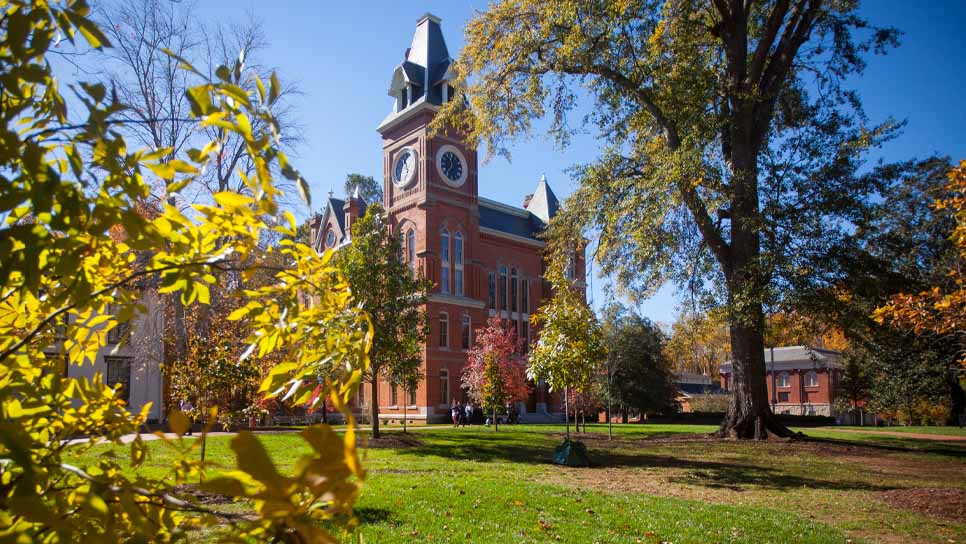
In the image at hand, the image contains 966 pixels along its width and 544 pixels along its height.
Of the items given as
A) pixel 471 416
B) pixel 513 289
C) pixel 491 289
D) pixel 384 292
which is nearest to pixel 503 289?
pixel 513 289

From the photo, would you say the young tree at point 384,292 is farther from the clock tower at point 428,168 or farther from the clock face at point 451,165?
the clock face at point 451,165

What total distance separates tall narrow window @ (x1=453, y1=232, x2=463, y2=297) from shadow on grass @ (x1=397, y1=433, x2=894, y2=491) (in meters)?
20.6

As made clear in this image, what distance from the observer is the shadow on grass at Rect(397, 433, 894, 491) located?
35.8ft

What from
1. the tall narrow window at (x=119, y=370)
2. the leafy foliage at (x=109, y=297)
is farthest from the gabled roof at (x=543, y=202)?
the leafy foliage at (x=109, y=297)

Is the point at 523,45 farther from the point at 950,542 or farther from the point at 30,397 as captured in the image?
the point at 30,397

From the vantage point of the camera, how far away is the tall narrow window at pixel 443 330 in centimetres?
3903

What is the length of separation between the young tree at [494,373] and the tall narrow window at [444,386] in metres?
1.28

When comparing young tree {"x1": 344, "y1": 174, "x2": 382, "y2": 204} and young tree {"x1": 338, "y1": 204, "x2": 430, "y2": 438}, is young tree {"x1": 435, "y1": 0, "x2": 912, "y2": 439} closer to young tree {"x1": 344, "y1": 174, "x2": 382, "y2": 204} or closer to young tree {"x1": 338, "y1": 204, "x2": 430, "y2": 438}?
young tree {"x1": 338, "y1": 204, "x2": 430, "y2": 438}

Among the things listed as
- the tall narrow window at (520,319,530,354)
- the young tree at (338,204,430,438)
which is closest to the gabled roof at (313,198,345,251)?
the tall narrow window at (520,319,530,354)

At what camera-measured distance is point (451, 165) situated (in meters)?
40.8

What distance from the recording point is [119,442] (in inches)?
66.4

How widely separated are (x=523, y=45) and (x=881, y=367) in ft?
69.5

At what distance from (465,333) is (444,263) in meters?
4.78

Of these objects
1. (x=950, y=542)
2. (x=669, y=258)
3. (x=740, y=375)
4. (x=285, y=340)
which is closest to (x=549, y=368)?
(x=669, y=258)
